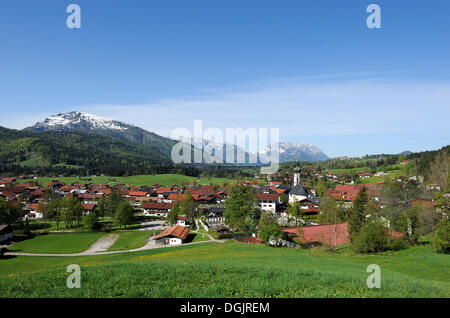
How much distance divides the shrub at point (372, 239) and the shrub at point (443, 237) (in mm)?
4571

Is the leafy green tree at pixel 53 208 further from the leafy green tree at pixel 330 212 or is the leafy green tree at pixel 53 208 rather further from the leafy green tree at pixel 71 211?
the leafy green tree at pixel 330 212

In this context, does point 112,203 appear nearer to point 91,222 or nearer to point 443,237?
point 91,222

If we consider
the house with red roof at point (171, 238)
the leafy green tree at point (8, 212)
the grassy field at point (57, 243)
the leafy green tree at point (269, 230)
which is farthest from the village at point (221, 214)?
the grassy field at point (57, 243)

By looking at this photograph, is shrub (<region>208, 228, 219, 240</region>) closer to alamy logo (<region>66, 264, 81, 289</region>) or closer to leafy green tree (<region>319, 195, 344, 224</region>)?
leafy green tree (<region>319, 195, 344, 224</region>)

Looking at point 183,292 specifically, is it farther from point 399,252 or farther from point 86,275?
point 399,252

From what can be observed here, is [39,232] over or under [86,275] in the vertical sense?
under

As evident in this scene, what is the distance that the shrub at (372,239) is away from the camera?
92.7ft

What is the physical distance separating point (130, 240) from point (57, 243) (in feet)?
50.0

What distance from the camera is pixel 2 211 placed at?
209ft

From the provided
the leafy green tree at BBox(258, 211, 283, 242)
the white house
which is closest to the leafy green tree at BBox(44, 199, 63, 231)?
the white house

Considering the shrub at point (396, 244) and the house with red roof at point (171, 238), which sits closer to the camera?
the shrub at point (396, 244)

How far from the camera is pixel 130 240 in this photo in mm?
57656
